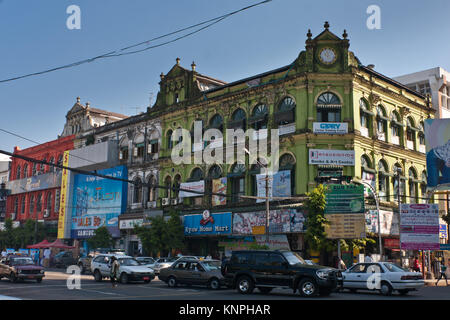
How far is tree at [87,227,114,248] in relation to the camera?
156 feet

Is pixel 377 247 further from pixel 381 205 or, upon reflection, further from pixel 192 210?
pixel 192 210

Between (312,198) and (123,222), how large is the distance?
2221cm

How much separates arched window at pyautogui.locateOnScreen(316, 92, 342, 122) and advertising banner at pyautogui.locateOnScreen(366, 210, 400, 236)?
24.2 feet

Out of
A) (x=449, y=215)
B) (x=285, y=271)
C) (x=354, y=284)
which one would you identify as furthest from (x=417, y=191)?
(x=285, y=271)

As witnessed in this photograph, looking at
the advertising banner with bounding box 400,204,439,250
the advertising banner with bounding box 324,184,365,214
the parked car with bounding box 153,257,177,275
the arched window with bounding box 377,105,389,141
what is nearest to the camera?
the advertising banner with bounding box 400,204,439,250

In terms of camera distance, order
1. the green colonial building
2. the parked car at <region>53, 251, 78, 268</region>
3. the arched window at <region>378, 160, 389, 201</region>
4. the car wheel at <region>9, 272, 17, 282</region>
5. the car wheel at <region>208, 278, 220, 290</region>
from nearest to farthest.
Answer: the car wheel at <region>208, 278, 220, 290</region> → the car wheel at <region>9, 272, 17, 282</region> → the green colonial building → the arched window at <region>378, 160, 389, 201</region> → the parked car at <region>53, 251, 78, 268</region>

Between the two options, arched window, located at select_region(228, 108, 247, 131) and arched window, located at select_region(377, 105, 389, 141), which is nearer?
arched window, located at select_region(377, 105, 389, 141)

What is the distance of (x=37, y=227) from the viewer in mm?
57094

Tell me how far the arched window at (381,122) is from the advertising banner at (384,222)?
644 cm

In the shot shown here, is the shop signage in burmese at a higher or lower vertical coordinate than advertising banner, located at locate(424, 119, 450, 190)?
higher

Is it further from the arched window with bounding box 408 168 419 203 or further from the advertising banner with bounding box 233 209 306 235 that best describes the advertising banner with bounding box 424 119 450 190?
the advertising banner with bounding box 233 209 306 235

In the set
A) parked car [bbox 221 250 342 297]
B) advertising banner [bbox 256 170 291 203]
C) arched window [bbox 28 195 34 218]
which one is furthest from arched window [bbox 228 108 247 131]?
arched window [bbox 28 195 34 218]

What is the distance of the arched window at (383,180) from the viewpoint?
37.0 meters

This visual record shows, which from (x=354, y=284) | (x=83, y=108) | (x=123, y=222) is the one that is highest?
(x=83, y=108)
